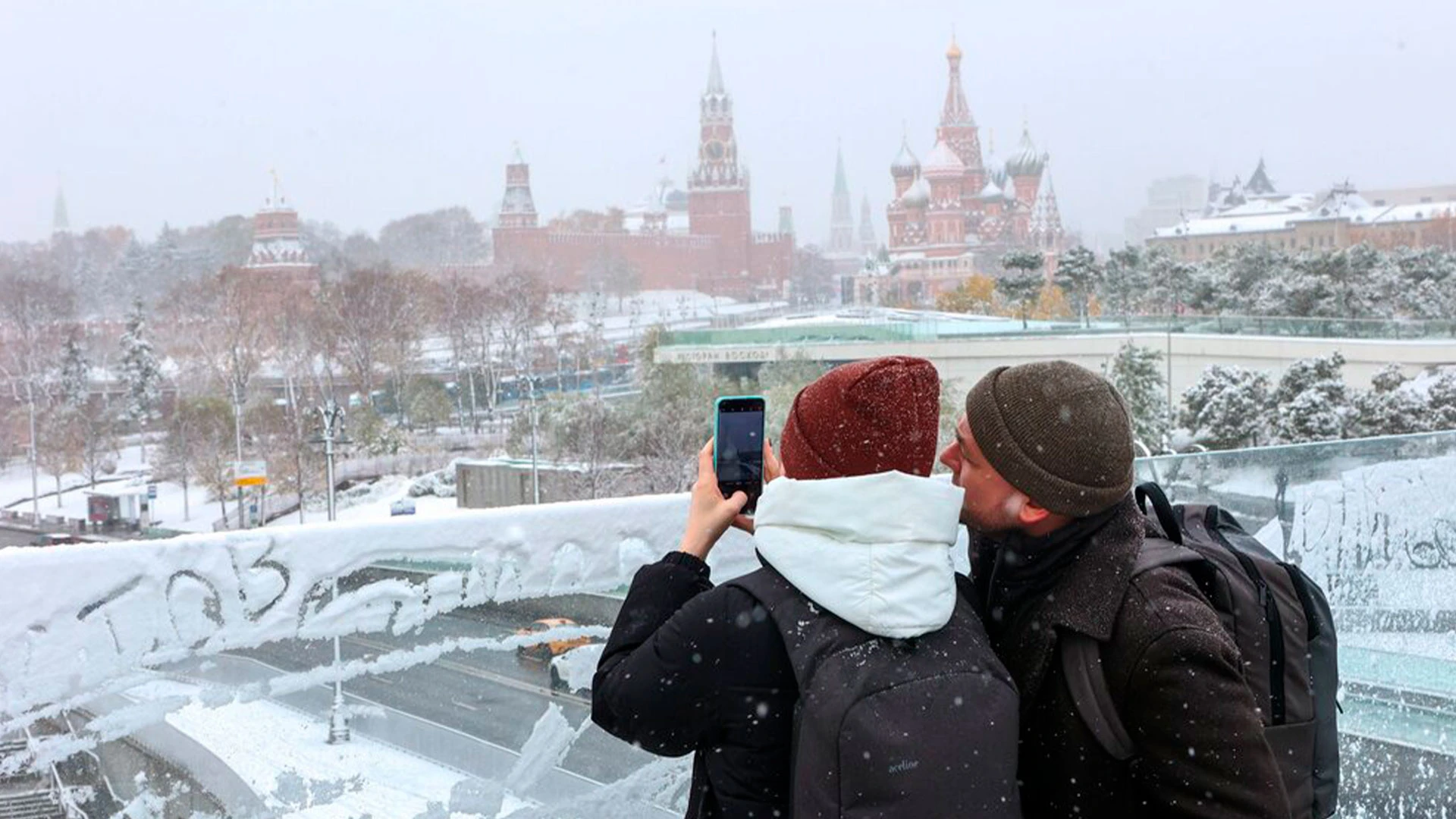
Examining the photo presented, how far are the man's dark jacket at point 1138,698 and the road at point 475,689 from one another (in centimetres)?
96

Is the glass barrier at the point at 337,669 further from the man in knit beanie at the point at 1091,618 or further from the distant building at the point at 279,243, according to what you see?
the distant building at the point at 279,243

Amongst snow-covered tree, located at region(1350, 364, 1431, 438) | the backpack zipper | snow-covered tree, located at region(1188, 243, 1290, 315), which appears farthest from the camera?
snow-covered tree, located at region(1188, 243, 1290, 315)

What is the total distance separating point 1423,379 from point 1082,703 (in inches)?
693

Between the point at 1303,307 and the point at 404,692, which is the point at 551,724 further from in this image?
the point at 1303,307

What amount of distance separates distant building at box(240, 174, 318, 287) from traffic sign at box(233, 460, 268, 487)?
61.9 feet

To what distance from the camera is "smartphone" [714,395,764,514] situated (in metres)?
1.27

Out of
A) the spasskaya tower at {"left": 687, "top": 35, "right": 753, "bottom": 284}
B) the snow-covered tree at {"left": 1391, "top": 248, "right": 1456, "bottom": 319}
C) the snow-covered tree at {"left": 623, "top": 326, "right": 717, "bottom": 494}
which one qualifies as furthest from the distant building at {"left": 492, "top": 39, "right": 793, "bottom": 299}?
the snow-covered tree at {"left": 1391, "top": 248, "right": 1456, "bottom": 319}

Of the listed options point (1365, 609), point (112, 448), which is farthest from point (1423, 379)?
point (112, 448)

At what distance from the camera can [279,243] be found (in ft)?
132

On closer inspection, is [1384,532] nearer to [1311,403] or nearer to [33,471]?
[1311,403]

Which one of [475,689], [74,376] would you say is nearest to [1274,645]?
[475,689]

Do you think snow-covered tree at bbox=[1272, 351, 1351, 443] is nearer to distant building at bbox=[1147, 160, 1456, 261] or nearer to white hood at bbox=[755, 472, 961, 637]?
white hood at bbox=[755, 472, 961, 637]

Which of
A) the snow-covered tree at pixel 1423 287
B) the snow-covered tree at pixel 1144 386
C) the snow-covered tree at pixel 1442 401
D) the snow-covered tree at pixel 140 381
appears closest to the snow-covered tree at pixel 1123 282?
the snow-covered tree at pixel 1423 287

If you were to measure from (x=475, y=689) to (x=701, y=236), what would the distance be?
56718 millimetres
